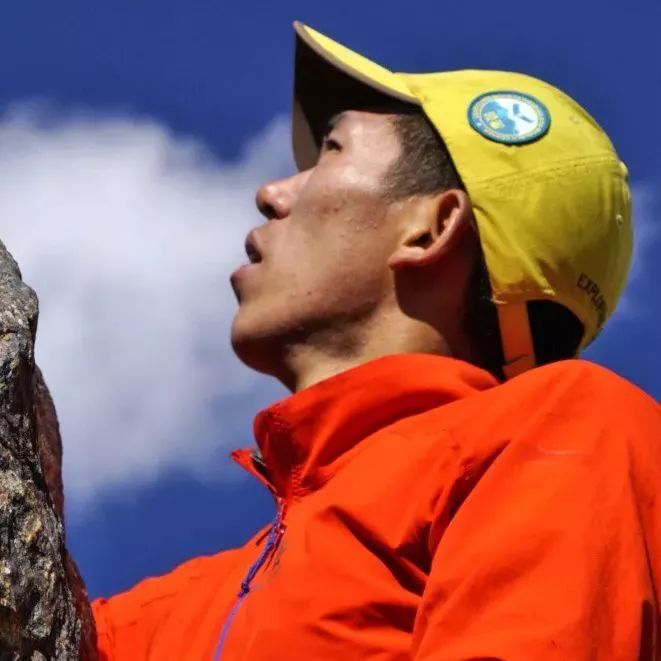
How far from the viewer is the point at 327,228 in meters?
4.80

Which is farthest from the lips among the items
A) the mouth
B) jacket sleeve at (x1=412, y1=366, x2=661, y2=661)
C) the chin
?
jacket sleeve at (x1=412, y1=366, x2=661, y2=661)

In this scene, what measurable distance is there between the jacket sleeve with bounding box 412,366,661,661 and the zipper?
685 millimetres

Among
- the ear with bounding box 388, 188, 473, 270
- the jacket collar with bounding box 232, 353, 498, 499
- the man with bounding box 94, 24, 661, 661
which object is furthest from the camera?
the ear with bounding box 388, 188, 473, 270

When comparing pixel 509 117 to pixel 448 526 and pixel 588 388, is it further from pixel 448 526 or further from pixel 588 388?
pixel 448 526

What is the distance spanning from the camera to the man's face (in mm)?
4672

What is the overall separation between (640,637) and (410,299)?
1830mm

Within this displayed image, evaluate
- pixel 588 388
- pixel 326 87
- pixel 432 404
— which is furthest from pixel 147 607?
pixel 326 87

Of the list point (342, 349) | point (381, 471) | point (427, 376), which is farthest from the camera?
point (342, 349)

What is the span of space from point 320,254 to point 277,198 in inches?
14.6

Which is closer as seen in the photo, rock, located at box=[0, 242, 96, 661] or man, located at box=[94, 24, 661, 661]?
man, located at box=[94, 24, 661, 661]

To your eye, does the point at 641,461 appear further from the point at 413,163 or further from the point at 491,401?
the point at 413,163

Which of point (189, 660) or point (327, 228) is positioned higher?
point (327, 228)

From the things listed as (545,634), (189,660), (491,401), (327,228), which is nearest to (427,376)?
(491,401)

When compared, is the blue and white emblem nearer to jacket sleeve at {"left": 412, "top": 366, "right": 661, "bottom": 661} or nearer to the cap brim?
the cap brim
